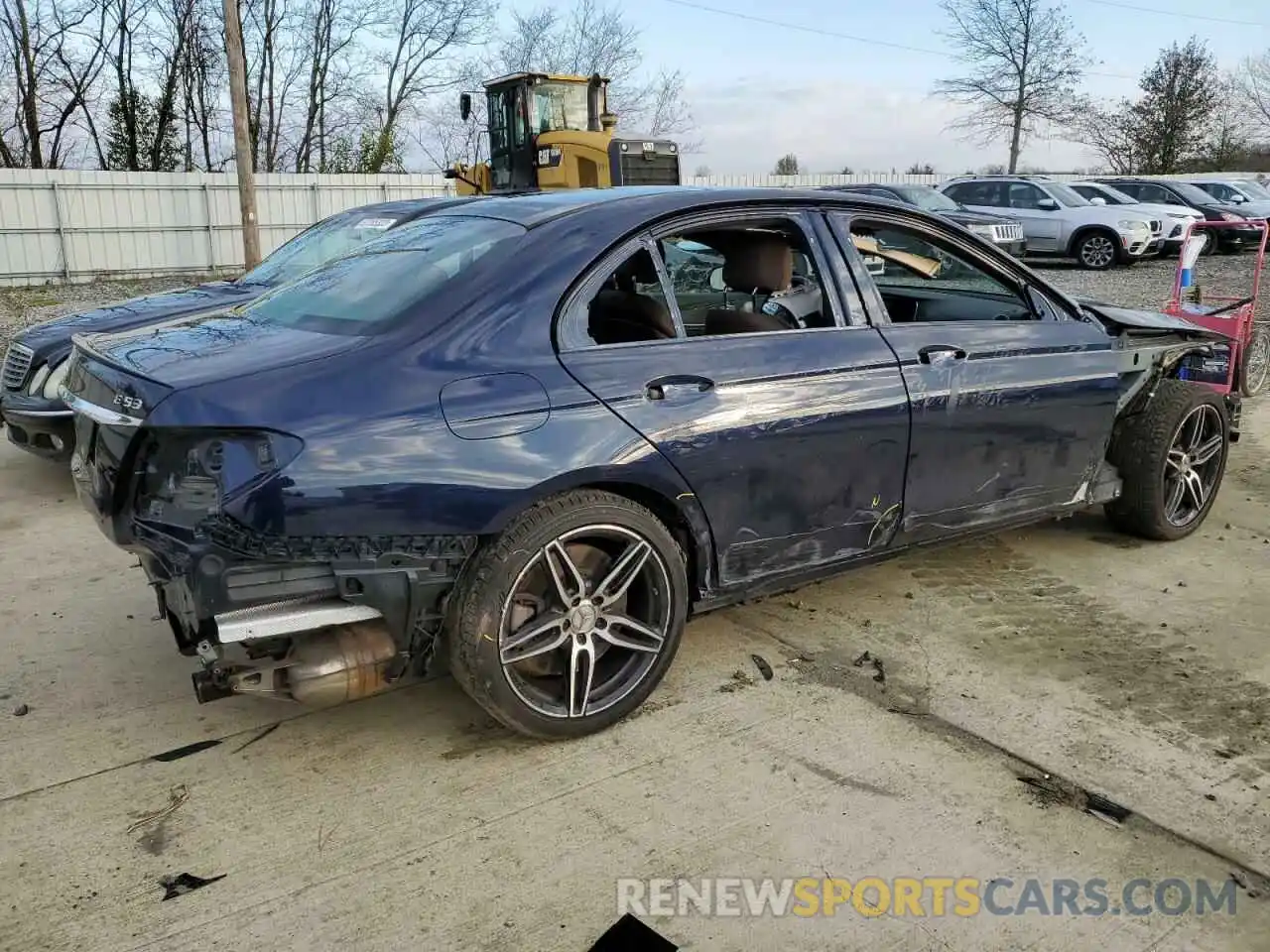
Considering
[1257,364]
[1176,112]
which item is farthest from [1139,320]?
[1176,112]

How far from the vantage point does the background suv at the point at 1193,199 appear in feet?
73.4

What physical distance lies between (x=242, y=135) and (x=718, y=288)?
16.3m

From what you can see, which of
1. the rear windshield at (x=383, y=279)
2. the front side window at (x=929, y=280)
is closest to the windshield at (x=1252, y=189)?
the front side window at (x=929, y=280)

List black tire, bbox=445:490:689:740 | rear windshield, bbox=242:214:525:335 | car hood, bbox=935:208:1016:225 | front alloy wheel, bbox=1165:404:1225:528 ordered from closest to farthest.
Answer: black tire, bbox=445:490:689:740
rear windshield, bbox=242:214:525:335
front alloy wheel, bbox=1165:404:1225:528
car hood, bbox=935:208:1016:225

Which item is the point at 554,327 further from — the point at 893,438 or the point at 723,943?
the point at 723,943

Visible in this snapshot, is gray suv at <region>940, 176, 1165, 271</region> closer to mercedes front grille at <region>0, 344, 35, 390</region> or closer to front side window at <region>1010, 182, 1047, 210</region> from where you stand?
front side window at <region>1010, 182, 1047, 210</region>

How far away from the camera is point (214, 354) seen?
9.78 ft

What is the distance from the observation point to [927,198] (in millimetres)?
17188

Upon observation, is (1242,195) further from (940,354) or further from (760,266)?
(760,266)

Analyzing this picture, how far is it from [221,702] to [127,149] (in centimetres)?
3253

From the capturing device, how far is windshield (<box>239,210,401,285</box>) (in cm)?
723

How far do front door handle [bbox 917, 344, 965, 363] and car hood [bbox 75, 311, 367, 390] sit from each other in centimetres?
203

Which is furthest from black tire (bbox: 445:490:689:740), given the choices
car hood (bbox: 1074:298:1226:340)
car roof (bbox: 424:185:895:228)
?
car hood (bbox: 1074:298:1226:340)

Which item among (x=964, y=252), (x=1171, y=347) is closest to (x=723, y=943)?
(x=964, y=252)
